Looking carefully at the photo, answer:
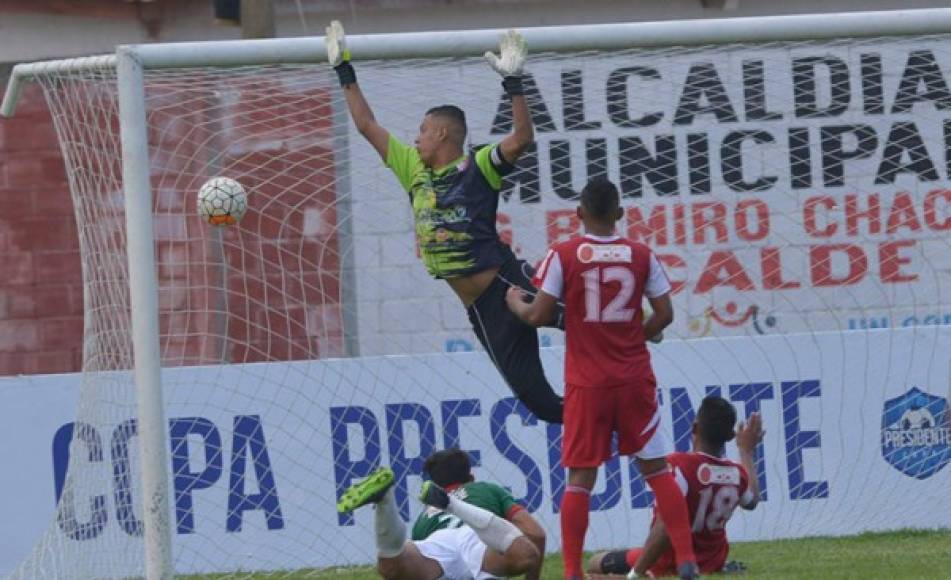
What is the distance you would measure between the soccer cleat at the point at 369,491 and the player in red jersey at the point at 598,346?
2.29 ft

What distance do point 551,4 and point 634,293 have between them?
598cm

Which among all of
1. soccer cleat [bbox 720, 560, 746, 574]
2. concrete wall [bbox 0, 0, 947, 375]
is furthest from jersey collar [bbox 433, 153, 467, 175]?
concrete wall [bbox 0, 0, 947, 375]


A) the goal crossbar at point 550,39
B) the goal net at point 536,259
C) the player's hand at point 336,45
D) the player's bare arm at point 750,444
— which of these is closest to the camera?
the player's hand at point 336,45

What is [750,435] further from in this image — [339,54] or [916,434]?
[916,434]

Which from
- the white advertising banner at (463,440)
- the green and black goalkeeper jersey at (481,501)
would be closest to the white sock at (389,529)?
the green and black goalkeeper jersey at (481,501)

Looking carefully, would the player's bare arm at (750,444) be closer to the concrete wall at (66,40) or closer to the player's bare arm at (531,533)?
the player's bare arm at (531,533)

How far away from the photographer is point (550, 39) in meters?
7.92

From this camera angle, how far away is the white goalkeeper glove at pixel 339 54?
7.65m

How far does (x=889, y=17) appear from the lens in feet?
26.6

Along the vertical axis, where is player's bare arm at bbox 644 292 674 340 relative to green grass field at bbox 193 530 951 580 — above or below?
above

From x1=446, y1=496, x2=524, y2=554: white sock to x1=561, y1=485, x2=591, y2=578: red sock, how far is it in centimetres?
24

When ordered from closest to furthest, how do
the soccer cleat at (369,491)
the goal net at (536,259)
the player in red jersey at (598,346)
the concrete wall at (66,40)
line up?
the soccer cleat at (369,491), the player in red jersey at (598,346), the goal net at (536,259), the concrete wall at (66,40)

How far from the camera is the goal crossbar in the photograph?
781 cm

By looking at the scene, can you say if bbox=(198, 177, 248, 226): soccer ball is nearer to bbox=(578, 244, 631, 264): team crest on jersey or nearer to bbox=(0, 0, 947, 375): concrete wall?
bbox=(578, 244, 631, 264): team crest on jersey
